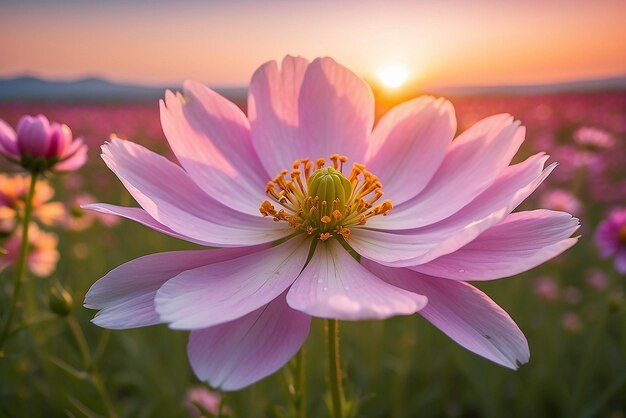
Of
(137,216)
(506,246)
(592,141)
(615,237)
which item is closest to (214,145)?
(137,216)

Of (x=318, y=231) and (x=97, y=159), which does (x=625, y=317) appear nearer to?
(x=318, y=231)

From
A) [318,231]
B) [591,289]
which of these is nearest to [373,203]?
[318,231]

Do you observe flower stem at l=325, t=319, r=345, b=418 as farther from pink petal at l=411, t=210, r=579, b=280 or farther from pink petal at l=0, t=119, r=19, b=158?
pink petal at l=0, t=119, r=19, b=158

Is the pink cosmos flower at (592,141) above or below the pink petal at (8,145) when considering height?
below

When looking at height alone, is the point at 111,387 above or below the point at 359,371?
below

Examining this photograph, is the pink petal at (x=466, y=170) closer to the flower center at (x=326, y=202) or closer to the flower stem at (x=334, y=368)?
the flower center at (x=326, y=202)

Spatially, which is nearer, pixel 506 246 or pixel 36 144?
pixel 506 246

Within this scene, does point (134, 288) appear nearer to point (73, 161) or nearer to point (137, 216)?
point (137, 216)

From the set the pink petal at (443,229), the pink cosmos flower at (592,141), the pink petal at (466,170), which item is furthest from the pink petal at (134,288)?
the pink cosmos flower at (592,141)
